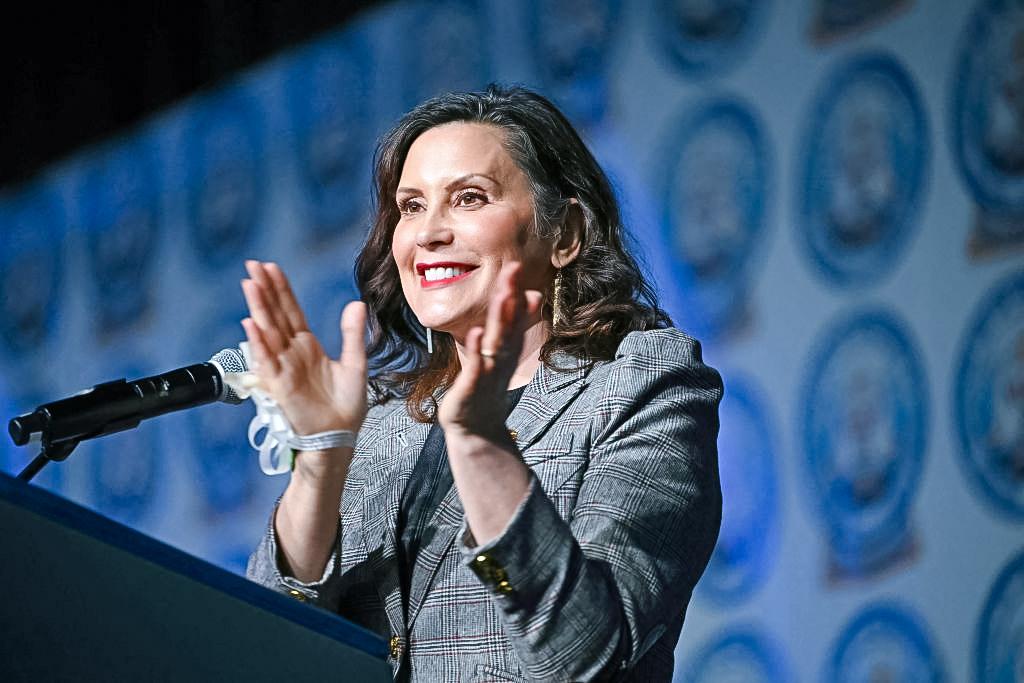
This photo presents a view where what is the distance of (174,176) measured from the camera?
13.3ft

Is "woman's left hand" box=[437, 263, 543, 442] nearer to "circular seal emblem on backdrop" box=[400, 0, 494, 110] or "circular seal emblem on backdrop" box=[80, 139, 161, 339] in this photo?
"circular seal emblem on backdrop" box=[400, 0, 494, 110]

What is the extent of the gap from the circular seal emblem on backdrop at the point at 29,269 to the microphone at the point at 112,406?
2965 millimetres

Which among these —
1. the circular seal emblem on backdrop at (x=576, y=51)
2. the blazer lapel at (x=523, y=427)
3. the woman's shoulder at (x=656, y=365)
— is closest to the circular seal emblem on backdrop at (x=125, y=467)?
the circular seal emblem on backdrop at (x=576, y=51)

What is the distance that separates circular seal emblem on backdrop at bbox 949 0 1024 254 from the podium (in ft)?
5.67

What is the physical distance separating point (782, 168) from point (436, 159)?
918 mm

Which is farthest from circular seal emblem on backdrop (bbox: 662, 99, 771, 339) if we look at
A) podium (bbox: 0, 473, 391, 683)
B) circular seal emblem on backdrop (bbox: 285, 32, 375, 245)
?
podium (bbox: 0, 473, 391, 683)

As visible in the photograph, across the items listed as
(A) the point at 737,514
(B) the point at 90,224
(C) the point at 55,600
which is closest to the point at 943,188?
(A) the point at 737,514

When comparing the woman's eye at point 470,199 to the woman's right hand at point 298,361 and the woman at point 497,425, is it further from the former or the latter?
the woman's right hand at point 298,361

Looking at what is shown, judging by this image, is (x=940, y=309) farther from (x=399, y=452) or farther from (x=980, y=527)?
(x=399, y=452)

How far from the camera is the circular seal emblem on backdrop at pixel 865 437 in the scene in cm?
246

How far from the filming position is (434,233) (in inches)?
75.9

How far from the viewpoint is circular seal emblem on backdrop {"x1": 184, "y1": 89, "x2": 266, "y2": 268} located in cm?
383

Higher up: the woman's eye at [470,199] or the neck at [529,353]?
the woman's eye at [470,199]

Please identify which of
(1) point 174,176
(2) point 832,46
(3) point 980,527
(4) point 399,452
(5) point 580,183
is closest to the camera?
(4) point 399,452
